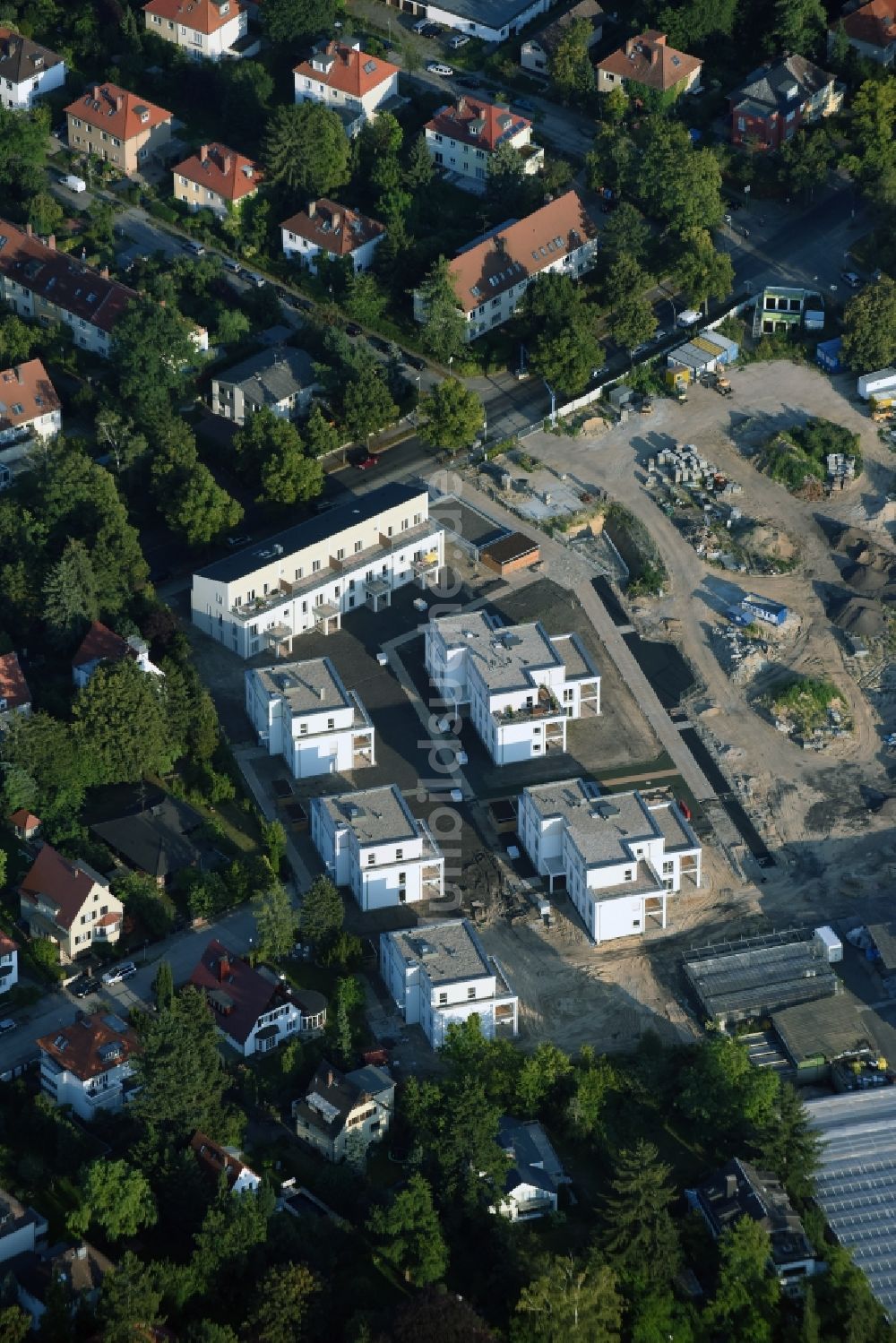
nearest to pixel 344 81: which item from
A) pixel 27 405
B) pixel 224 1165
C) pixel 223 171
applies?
pixel 223 171

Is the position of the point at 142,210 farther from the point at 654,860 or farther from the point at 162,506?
the point at 654,860

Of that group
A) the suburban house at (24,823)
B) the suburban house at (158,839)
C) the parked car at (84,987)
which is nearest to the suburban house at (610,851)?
the suburban house at (158,839)

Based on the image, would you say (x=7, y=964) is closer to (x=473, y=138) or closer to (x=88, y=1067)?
(x=88, y=1067)

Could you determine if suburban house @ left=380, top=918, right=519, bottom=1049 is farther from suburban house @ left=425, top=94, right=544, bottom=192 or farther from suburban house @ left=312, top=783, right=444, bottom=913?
suburban house @ left=425, top=94, right=544, bottom=192

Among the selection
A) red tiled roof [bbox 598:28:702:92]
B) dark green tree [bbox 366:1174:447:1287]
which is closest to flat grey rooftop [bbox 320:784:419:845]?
dark green tree [bbox 366:1174:447:1287]

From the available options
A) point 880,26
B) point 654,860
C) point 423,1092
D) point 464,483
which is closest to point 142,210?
point 464,483

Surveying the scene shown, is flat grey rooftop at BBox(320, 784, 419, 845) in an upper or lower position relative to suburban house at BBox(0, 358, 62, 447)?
lower
